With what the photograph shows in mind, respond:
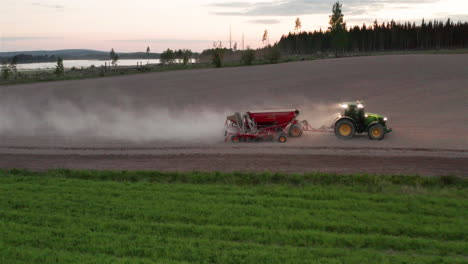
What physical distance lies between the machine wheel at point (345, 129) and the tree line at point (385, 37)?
87477 mm

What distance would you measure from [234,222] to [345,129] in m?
14.0

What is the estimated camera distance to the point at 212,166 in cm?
1739

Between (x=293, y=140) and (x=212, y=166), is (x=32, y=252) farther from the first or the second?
(x=293, y=140)

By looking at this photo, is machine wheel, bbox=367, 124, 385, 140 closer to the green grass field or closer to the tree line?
the green grass field

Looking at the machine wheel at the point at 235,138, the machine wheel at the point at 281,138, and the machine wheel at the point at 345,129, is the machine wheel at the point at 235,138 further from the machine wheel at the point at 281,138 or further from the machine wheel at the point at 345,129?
the machine wheel at the point at 345,129

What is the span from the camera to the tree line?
114m

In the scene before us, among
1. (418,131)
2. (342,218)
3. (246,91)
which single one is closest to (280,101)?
(246,91)

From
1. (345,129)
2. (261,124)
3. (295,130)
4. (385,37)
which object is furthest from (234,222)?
(385,37)

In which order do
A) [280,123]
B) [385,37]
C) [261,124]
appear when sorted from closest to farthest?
[280,123] → [261,124] → [385,37]

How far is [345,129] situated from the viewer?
22391mm

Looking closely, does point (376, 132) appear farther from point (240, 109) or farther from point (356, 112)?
point (240, 109)

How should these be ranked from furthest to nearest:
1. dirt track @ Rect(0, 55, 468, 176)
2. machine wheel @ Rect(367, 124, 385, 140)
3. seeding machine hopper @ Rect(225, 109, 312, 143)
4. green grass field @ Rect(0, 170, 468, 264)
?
seeding machine hopper @ Rect(225, 109, 312, 143)
machine wheel @ Rect(367, 124, 385, 140)
dirt track @ Rect(0, 55, 468, 176)
green grass field @ Rect(0, 170, 468, 264)

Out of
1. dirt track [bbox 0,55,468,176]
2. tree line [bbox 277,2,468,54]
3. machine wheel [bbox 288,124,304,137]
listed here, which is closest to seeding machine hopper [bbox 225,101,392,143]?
machine wheel [bbox 288,124,304,137]

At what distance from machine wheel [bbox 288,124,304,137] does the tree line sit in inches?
3445
